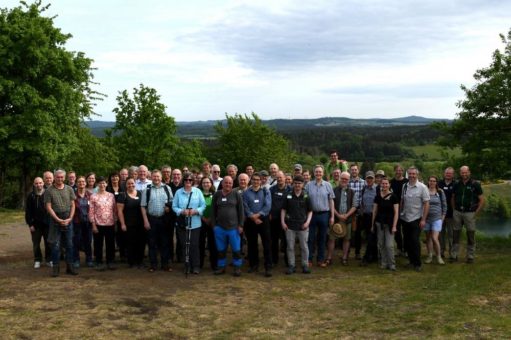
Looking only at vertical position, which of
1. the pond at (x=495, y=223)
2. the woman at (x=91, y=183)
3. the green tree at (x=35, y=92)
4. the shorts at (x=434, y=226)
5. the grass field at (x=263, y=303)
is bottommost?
the pond at (x=495, y=223)

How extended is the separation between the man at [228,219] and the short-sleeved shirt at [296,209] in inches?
35.8

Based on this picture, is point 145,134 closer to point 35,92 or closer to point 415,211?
point 35,92

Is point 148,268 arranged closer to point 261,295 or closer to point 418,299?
point 261,295

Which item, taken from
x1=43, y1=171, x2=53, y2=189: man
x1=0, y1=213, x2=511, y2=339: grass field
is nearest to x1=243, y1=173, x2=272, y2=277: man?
x1=0, y1=213, x2=511, y2=339: grass field

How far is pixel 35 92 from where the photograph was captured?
2223 centimetres

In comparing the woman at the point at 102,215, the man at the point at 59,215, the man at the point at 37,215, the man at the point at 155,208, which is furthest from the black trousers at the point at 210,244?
the man at the point at 37,215

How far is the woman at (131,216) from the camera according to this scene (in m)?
9.08

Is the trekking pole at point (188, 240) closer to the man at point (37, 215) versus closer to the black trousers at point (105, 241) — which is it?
the black trousers at point (105, 241)

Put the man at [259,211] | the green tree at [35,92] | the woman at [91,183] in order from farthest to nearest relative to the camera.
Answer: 1. the green tree at [35,92]
2. the woman at [91,183]
3. the man at [259,211]

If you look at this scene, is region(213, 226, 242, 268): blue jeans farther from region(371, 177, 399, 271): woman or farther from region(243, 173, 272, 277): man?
region(371, 177, 399, 271): woman

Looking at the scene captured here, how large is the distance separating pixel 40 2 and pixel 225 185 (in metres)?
20.9

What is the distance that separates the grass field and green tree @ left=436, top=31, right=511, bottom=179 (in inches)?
219

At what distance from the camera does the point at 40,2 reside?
2459cm

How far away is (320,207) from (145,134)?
31223 mm
